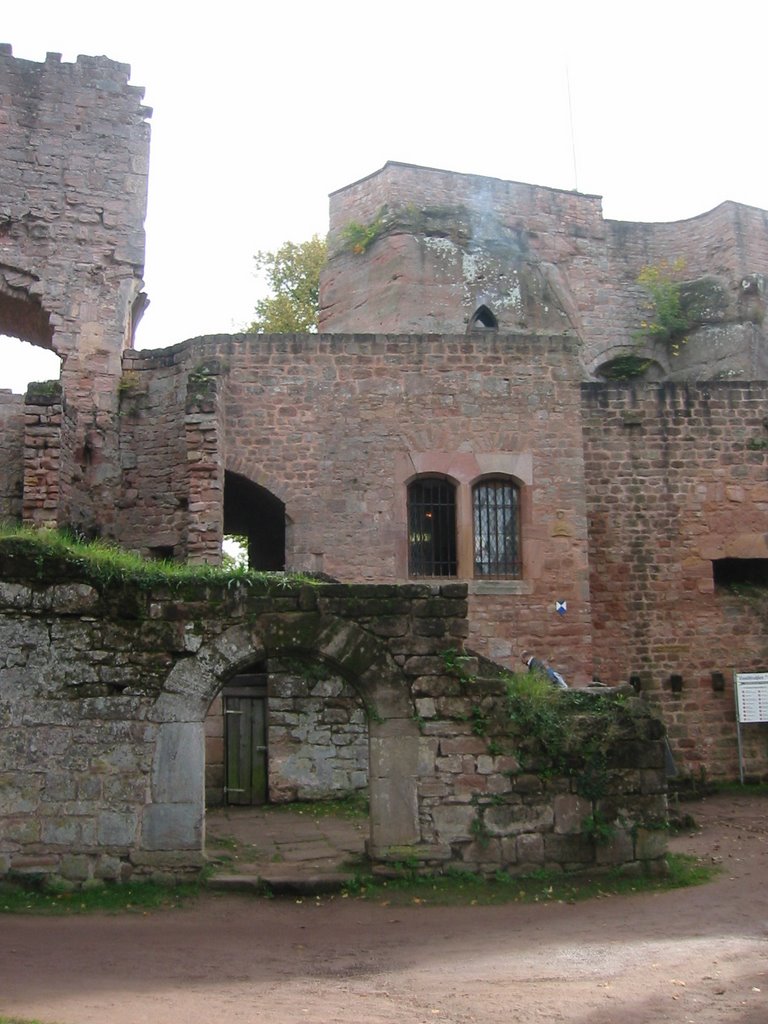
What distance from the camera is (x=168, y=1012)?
5.55 meters

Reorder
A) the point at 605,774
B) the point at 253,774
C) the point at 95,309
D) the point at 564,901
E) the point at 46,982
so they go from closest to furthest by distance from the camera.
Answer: the point at 46,982, the point at 564,901, the point at 605,774, the point at 253,774, the point at 95,309

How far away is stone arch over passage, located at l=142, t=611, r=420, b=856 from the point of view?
8477 mm

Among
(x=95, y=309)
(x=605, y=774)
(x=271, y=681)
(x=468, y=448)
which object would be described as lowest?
(x=605, y=774)

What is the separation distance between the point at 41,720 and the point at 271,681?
200 inches

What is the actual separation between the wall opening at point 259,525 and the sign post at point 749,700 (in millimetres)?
7064

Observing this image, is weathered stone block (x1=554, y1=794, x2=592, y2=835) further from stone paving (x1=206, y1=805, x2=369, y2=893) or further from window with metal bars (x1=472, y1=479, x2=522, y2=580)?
window with metal bars (x1=472, y1=479, x2=522, y2=580)

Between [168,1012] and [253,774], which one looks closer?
[168,1012]

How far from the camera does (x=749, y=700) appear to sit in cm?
1538

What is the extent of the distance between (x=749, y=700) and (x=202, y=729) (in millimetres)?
9623

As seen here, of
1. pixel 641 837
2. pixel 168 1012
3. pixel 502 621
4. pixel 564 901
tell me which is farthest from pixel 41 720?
pixel 502 621

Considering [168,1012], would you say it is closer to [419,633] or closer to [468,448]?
[419,633]

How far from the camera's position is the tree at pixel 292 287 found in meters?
30.5

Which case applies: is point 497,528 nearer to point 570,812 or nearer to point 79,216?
point 570,812

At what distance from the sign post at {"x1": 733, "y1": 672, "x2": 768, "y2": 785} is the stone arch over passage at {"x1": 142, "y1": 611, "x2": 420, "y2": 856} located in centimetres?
820
